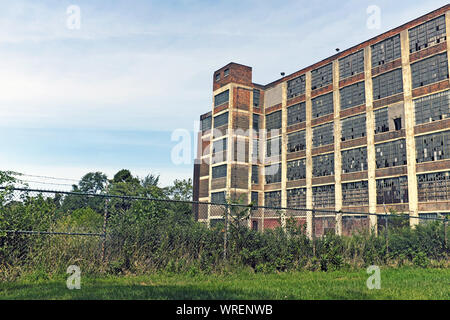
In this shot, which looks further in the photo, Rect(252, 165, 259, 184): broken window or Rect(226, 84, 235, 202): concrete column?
Rect(252, 165, 259, 184): broken window

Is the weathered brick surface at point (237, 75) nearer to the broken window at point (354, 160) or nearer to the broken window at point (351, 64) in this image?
the broken window at point (351, 64)

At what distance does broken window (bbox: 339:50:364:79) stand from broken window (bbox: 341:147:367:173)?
867 cm

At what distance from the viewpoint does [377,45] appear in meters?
42.6

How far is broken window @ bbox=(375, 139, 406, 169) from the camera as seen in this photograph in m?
38.6

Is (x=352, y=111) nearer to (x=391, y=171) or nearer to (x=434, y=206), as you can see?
(x=391, y=171)

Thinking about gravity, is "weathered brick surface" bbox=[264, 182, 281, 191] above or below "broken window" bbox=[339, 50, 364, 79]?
below

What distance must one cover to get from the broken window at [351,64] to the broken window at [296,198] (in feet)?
46.6

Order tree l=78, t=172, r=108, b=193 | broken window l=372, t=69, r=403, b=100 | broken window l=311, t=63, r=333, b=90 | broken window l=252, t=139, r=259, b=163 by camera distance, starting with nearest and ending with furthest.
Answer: broken window l=372, t=69, r=403, b=100, broken window l=311, t=63, r=333, b=90, broken window l=252, t=139, r=259, b=163, tree l=78, t=172, r=108, b=193

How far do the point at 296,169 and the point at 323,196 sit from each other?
5.88 metres

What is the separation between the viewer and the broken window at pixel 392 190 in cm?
3781

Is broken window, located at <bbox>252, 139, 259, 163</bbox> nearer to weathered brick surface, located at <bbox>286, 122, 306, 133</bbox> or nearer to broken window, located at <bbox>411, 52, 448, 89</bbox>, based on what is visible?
weathered brick surface, located at <bbox>286, 122, 306, 133</bbox>

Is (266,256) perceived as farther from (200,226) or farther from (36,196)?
(36,196)

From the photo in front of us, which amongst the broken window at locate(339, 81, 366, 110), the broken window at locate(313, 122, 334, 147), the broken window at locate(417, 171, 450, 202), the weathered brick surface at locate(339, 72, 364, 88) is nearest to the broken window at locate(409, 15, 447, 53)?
the weathered brick surface at locate(339, 72, 364, 88)
